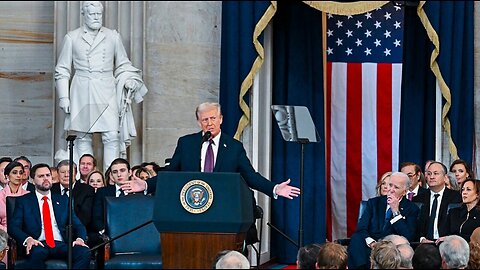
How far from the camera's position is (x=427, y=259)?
5797mm

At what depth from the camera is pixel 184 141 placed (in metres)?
7.66

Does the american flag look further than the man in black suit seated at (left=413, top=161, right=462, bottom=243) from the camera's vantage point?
Yes

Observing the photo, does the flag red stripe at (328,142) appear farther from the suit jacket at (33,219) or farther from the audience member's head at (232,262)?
the audience member's head at (232,262)

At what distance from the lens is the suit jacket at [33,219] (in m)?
8.05

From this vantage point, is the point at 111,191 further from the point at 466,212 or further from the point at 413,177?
the point at 466,212

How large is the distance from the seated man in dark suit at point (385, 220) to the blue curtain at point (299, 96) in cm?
261

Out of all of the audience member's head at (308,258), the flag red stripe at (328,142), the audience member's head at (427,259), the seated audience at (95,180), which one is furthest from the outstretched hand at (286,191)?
the flag red stripe at (328,142)

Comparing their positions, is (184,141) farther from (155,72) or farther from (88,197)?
(155,72)

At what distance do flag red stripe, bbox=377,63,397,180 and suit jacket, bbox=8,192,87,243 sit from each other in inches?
181

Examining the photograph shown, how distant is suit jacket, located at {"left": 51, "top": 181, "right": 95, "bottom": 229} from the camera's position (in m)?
8.95

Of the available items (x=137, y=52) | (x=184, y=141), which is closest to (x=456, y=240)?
(x=184, y=141)

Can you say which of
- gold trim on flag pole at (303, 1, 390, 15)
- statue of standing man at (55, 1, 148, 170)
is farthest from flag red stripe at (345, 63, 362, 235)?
statue of standing man at (55, 1, 148, 170)

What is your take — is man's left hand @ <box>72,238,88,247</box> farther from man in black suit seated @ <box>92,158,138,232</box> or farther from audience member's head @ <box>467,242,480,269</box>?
audience member's head @ <box>467,242,480,269</box>

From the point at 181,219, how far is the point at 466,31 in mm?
5052
